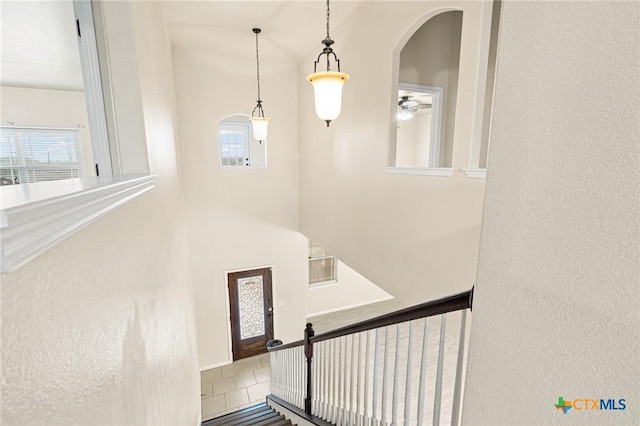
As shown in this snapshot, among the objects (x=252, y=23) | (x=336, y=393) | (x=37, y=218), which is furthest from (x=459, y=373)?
(x=252, y=23)

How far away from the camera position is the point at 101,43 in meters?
1.23

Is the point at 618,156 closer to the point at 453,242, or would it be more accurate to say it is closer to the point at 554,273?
the point at 554,273

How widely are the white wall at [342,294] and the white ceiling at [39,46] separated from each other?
650cm

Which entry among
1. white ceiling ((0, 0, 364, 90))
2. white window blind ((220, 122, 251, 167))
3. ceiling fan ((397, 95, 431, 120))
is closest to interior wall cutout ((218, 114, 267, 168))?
white window blind ((220, 122, 251, 167))

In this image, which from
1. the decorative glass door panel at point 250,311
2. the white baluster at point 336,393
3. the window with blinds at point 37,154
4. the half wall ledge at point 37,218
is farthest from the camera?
the decorative glass door panel at point 250,311

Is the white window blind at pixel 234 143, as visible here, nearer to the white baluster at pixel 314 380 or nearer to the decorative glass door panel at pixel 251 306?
the decorative glass door panel at pixel 251 306

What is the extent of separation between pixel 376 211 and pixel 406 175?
64cm

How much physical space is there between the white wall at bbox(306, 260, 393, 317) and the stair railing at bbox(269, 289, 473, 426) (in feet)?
9.77

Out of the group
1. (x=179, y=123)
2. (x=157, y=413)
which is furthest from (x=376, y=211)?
(x=179, y=123)

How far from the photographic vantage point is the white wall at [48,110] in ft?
2.78
